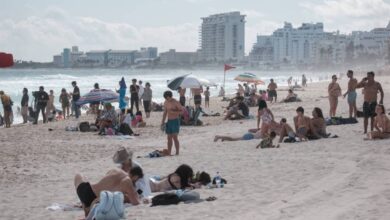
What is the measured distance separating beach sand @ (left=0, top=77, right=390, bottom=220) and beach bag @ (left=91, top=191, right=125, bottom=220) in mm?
352

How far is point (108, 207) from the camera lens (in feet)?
21.5

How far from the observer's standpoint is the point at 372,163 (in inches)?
373

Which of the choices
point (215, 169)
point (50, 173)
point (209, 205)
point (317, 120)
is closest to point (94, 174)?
point (50, 173)

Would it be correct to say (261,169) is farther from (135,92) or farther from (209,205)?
(135,92)

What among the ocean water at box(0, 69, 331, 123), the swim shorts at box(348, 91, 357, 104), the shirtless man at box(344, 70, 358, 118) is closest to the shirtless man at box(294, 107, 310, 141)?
the shirtless man at box(344, 70, 358, 118)

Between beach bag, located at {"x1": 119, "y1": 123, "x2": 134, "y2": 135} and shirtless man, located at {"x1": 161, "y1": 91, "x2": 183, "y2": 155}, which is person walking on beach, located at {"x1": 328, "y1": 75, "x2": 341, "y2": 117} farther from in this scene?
shirtless man, located at {"x1": 161, "y1": 91, "x2": 183, "y2": 155}

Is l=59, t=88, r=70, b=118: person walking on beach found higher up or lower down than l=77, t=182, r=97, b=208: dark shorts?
higher up

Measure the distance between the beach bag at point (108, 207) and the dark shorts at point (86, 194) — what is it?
37 cm

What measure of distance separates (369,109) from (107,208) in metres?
7.82

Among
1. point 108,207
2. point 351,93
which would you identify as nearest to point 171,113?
point 108,207

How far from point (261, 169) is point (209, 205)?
8.65ft

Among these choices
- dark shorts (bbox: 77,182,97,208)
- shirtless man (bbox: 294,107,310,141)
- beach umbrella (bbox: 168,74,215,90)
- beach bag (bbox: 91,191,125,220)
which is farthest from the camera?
beach umbrella (bbox: 168,74,215,90)

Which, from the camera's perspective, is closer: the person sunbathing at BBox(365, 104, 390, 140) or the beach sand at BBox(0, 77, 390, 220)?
the beach sand at BBox(0, 77, 390, 220)

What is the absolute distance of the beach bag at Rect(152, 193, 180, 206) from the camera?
748 cm
